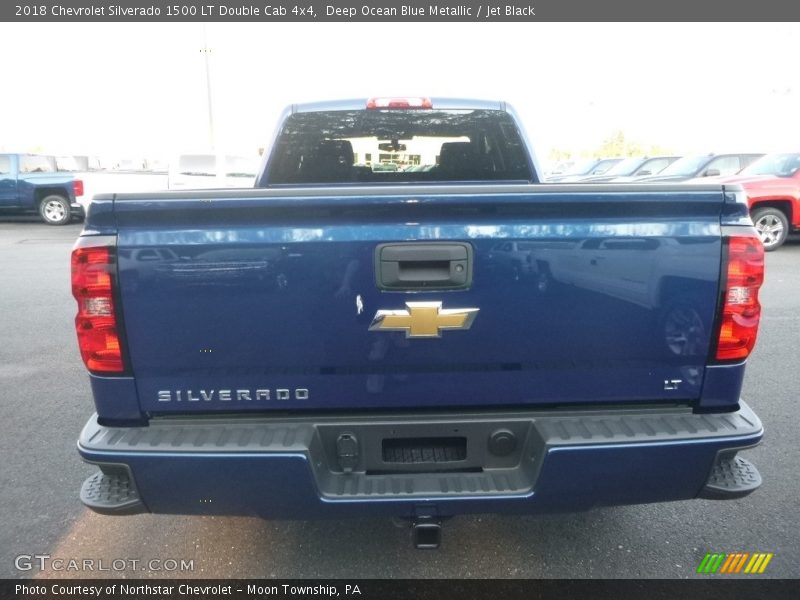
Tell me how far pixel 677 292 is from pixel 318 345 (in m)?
1.20

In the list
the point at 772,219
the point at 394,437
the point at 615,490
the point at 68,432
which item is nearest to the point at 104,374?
the point at 394,437

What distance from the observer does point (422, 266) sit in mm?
1861

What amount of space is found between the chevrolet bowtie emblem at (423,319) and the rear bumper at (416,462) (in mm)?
342

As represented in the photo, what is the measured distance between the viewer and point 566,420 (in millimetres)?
2006

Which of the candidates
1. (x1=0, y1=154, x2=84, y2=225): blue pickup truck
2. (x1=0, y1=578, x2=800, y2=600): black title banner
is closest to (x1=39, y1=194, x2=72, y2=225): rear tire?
(x1=0, y1=154, x2=84, y2=225): blue pickup truck

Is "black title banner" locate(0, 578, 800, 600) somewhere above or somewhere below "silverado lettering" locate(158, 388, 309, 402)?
below

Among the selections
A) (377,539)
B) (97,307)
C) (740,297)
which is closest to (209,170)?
(377,539)

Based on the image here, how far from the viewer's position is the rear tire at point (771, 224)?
10008 mm

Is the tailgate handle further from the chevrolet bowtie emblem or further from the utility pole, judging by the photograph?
the utility pole

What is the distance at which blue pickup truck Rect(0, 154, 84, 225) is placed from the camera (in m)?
14.9

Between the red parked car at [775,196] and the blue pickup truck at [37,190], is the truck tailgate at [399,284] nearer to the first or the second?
the red parked car at [775,196]

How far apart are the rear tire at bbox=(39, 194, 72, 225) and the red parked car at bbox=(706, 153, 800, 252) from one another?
51.1 feet

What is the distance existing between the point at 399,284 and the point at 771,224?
10648 mm

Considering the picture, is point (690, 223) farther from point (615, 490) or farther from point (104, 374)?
point (104, 374)
